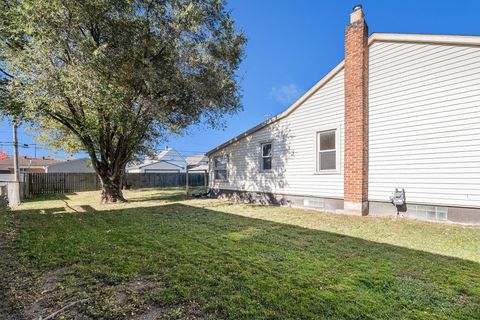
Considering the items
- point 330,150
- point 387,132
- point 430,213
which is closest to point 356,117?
point 387,132

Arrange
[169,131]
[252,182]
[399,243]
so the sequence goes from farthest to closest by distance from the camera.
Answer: [169,131] < [252,182] < [399,243]

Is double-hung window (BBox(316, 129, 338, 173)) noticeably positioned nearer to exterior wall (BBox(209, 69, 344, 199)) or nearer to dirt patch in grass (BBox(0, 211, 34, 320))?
exterior wall (BBox(209, 69, 344, 199))

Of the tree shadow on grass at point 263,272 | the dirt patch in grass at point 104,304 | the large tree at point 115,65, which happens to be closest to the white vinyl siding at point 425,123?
the tree shadow on grass at point 263,272

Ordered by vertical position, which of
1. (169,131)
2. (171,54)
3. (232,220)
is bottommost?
(232,220)

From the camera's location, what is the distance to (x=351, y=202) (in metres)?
7.44

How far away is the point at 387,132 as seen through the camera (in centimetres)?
704

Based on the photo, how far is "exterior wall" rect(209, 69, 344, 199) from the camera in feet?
26.8

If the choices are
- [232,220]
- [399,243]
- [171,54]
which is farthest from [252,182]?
[399,243]

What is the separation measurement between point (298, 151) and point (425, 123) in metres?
3.93

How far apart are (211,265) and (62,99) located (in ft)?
26.2

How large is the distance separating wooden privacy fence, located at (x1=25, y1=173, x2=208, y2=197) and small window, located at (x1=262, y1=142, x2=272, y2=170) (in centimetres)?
1076

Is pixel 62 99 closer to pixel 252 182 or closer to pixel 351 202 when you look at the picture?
pixel 252 182

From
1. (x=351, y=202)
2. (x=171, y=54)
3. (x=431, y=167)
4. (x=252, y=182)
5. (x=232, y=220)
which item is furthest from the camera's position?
(x=252, y=182)

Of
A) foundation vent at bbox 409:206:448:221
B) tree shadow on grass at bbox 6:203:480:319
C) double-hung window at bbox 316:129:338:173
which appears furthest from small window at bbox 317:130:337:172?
tree shadow on grass at bbox 6:203:480:319
